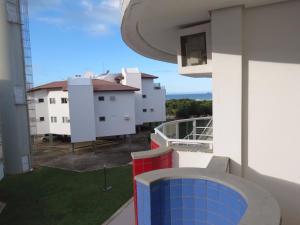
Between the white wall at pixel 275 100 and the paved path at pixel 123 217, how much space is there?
5.25 m

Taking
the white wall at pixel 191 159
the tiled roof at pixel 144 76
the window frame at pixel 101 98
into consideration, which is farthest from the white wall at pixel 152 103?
the white wall at pixel 191 159

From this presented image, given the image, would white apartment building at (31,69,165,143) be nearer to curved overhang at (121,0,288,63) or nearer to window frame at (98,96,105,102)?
window frame at (98,96,105,102)

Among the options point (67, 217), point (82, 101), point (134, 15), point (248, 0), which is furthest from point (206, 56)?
point (82, 101)

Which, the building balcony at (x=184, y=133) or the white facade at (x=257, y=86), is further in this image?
the building balcony at (x=184, y=133)

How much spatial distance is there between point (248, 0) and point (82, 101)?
18.7 meters

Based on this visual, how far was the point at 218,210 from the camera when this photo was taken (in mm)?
3480

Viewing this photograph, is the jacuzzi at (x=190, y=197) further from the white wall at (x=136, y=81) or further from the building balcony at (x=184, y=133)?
the white wall at (x=136, y=81)

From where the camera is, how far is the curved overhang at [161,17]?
472 cm

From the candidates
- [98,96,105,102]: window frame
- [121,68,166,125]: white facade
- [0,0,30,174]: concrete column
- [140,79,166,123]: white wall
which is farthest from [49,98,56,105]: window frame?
[140,79,166,123]: white wall

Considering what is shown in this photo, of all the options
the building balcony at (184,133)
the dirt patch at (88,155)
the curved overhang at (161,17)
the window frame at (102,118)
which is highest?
the curved overhang at (161,17)

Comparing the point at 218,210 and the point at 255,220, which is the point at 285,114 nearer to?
the point at 218,210

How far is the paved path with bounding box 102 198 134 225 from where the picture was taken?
355 inches

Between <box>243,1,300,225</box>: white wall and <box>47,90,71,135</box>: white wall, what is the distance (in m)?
19.6

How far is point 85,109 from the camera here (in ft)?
72.1
